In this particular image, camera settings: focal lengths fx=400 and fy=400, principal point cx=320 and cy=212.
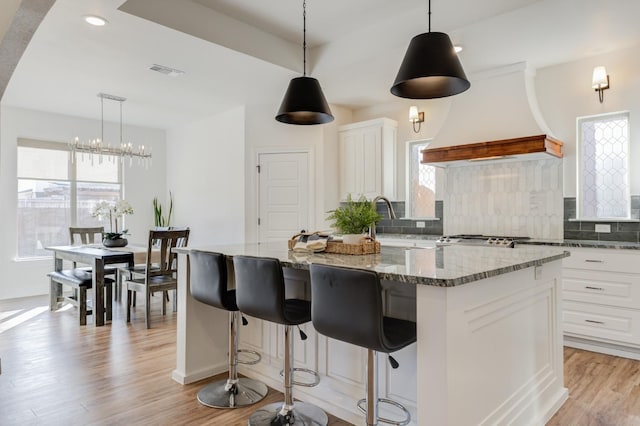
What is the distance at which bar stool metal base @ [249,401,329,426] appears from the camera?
2.22 m

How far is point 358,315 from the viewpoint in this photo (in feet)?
5.35

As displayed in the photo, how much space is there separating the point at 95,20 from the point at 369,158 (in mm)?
3387

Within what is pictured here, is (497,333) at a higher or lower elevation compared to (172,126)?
lower

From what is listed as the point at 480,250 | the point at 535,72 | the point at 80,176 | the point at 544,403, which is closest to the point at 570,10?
the point at 535,72

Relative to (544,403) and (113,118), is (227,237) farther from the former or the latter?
(544,403)

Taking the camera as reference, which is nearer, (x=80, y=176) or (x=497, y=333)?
(x=497, y=333)

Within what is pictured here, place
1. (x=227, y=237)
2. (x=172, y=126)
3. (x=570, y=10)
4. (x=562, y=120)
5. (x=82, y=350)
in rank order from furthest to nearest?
(x=172, y=126) < (x=227, y=237) < (x=562, y=120) < (x=82, y=350) < (x=570, y=10)

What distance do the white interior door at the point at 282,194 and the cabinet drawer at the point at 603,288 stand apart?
3159 millimetres

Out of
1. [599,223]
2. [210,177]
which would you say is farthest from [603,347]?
[210,177]

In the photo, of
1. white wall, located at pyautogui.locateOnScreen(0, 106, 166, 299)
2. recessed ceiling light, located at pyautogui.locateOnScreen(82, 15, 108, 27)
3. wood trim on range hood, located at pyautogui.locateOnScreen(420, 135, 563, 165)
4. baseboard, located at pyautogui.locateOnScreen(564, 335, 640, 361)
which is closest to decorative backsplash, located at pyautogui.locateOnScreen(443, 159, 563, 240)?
wood trim on range hood, located at pyautogui.locateOnScreen(420, 135, 563, 165)

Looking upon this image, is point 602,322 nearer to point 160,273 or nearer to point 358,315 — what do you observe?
point 358,315

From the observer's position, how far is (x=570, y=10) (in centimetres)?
295

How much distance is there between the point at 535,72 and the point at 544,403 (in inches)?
132

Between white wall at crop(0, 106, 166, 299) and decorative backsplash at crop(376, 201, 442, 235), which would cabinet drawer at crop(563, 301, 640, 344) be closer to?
decorative backsplash at crop(376, 201, 442, 235)
